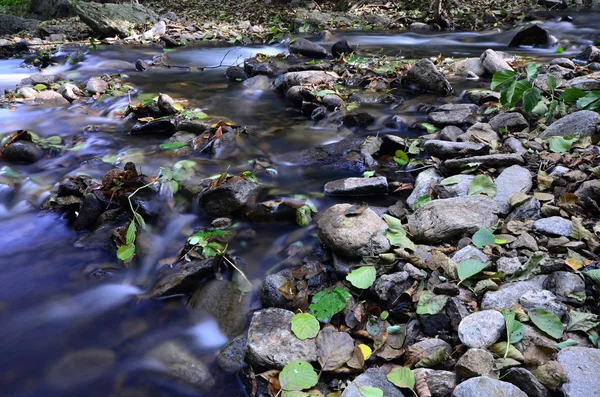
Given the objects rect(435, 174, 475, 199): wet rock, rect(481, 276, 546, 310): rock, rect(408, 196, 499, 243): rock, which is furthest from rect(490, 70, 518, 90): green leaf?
rect(481, 276, 546, 310): rock

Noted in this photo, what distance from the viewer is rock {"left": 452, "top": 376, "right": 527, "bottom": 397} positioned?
75.9 inches

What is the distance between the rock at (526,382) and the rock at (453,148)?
257 centimetres

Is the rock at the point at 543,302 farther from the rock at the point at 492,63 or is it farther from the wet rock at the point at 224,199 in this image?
the rock at the point at 492,63

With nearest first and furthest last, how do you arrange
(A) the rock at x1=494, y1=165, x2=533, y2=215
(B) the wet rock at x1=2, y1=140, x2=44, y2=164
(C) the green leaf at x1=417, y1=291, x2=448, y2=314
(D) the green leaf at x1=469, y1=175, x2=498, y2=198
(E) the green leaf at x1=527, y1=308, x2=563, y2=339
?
(E) the green leaf at x1=527, y1=308, x2=563, y2=339 → (C) the green leaf at x1=417, y1=291, x2=448, y2=314 → (A) the rock at x1=494, y1=165, x2=533, y2=215 → (D) the green leaf at x1=469, y1=175, x2=498, y2=198 → (B) the wet rock at x1=2, y1=140, x2=44, y2=164

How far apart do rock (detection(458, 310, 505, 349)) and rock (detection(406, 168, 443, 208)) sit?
5.03 feet

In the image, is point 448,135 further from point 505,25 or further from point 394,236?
point 505,25

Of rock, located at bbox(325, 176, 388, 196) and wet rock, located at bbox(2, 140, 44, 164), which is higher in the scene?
wet rock, located at bbox(2, 140, 44, 164)

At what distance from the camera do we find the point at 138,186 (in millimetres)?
4180

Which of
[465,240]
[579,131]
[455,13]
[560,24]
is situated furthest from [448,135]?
[455,13]

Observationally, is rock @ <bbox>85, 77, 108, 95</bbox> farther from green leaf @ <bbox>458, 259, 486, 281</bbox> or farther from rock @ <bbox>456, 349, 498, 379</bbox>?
rock @ <bbox>456, 349, 498, 379</bbox>

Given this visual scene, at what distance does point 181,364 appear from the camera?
2.72 meters

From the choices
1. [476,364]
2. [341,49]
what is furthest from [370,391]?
[341,49]

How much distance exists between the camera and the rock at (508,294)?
Result: 8.05 ft

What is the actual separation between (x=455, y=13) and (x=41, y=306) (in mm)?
14507
